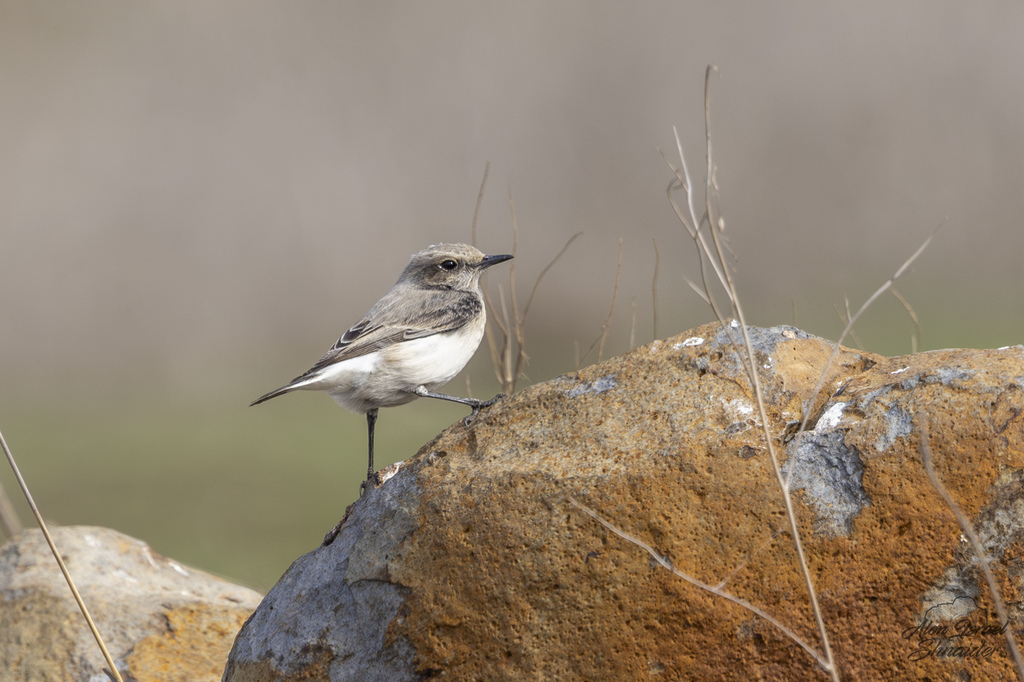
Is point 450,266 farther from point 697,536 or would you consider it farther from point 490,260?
point 697,536

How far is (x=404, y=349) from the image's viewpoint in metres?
5.43

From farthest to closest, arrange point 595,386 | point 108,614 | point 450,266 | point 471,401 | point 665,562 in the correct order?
point 450,266 < point 108,614 < point 471,401 < point 595,386 < point 665,562

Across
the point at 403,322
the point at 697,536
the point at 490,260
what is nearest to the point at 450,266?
the point at 490,260

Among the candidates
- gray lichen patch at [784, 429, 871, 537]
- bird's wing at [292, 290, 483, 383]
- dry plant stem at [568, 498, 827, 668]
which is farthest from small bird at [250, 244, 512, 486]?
gray lichen patch at [784, 429, 871, 537]

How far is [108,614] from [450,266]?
117 inches

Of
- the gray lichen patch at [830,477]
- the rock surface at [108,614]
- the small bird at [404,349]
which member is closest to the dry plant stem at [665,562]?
the gray lichen patch at [830,477]

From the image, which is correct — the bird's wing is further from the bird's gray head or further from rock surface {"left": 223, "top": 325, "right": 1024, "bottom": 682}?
rock surface {"left": 223, "top": 325, "right": 1024, "bottom": 682}

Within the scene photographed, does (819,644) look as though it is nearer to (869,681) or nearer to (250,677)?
(869,681)

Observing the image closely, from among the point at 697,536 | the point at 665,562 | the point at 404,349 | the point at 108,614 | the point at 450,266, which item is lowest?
the point at 108,614

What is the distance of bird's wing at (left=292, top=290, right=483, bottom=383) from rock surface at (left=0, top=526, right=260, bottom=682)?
4.89ft

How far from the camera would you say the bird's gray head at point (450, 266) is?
6410mm

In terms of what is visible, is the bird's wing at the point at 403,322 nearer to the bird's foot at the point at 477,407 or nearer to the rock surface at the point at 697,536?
the bird's foot at the point at 477,407

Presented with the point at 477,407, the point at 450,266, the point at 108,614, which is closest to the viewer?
the point at 477,407

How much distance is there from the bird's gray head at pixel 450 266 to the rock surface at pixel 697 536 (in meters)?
2.68
